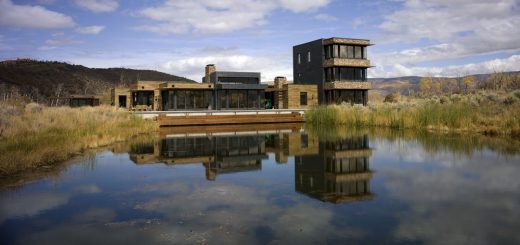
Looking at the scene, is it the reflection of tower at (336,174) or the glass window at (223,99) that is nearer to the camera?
the reflection of tower at (336,174)

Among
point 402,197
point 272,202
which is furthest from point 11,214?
point 402,197

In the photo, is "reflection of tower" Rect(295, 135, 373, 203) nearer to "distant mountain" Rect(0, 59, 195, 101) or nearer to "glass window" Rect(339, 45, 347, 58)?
"glass window" Rect(339, 45, 347, 58)

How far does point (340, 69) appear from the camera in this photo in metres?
37.8

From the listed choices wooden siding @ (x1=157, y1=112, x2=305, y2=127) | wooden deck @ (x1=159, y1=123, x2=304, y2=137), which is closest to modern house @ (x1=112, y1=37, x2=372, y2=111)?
wooden siding @ (x1=157, y1=112, x2=305, y2=127)

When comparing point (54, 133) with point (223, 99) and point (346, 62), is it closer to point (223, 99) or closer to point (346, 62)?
point (223, 99)

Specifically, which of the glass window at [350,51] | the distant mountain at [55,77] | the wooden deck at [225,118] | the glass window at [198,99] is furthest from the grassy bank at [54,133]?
the distant mountain at [55,77]

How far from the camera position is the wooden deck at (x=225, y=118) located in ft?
89.1

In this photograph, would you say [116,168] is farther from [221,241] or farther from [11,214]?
[221,241]

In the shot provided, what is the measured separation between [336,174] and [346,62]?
29.7 meters

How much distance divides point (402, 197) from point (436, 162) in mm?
3968

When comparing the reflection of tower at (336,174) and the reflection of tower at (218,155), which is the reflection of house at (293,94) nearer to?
the reflection of tower at (218,155)

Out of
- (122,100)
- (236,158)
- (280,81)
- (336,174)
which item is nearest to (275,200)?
(336,174)

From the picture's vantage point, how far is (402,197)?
683 centimetres

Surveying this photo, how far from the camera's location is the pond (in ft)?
16.6
